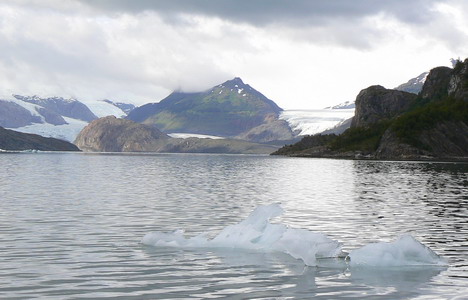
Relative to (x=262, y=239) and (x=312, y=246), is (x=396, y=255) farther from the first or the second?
(x=262, y=239)

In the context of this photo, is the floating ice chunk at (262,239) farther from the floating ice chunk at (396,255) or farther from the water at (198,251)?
the floating ice chunk at (396,255)

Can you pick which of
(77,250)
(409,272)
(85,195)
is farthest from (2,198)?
(409,272)

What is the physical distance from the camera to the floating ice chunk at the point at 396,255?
26.6 m

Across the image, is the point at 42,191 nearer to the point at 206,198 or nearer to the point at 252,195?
the point at 206,198

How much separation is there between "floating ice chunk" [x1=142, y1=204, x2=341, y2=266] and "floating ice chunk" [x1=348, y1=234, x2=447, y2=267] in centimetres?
136

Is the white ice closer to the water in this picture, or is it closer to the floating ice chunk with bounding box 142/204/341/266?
the floating ice chunk with bounding box 142/204/341/266

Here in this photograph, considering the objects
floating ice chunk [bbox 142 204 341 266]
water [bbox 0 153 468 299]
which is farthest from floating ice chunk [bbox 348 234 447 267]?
floating ice chunk [bbox 142 204 341 266]

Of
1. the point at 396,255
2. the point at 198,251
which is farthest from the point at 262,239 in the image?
the point at 396,255

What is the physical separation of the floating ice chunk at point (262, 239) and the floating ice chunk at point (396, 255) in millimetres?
1363

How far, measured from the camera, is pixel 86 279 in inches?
934

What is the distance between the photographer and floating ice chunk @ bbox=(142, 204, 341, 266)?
27766mm

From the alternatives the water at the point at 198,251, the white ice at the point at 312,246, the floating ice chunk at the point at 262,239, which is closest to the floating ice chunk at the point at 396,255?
the white ice at the point at 312,246

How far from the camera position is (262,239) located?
3139cm

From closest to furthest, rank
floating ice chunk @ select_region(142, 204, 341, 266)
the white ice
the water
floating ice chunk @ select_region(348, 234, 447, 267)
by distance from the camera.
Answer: the water < floating ice chunk @ select_region(348, 234, 447, 267) < the white ice < floating ice chunk @ select_region(142, 204, 341, 266)
